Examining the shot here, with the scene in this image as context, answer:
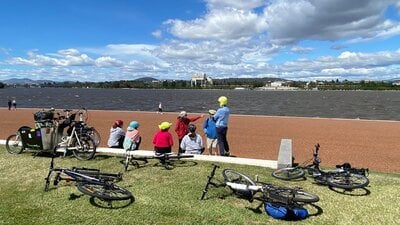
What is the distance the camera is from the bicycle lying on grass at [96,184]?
21.7 ft

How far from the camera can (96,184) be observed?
691 centimetres

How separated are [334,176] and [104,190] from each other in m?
4.45

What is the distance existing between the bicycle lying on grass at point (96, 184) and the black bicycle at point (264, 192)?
4.81 ft

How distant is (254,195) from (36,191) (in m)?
4.09

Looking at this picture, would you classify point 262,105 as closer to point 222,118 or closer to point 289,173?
point 222,118

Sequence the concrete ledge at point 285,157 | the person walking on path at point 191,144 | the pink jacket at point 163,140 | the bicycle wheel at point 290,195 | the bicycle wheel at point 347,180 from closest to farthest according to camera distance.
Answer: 1. the bicycle wheel at point 290,195
2. the bicycle wheel at point 347,180
3. the concrete ledge at point 285,157
4. the pink jacket at point 163,140
5. the person walking on path at point 191,144

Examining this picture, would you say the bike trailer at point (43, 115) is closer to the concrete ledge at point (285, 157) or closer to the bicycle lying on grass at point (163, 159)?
the bicycle lying on grass at point (163, 159)

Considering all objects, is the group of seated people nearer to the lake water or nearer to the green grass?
the green grass

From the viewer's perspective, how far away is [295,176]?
8227mm

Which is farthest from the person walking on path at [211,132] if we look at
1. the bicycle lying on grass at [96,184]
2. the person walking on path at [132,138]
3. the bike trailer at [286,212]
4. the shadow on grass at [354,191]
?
the bike trailer at [286,212]

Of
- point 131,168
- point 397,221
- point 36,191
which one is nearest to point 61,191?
point 36,191

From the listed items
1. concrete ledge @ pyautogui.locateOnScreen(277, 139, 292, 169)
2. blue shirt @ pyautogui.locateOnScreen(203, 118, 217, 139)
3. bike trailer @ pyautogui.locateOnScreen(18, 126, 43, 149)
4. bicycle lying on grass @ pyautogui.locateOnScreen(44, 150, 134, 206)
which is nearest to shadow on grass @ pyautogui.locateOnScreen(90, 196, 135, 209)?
bicycle lying on grass @ pyautogui.locateOnScreen(44, 150, 134, 206)

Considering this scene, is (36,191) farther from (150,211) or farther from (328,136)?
(328,136)

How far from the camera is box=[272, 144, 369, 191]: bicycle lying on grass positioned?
289 inches
